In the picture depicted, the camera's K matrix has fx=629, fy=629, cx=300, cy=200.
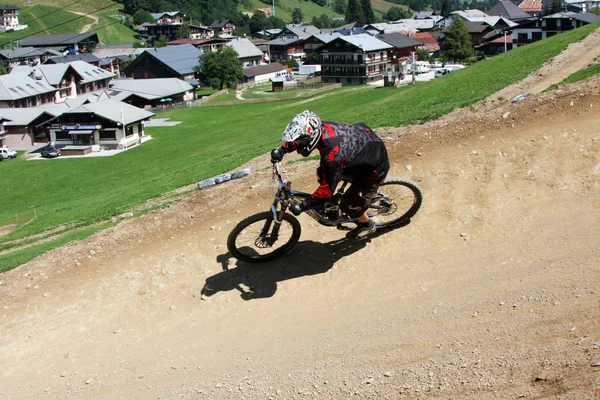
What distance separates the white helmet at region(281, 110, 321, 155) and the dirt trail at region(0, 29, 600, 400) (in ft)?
7.89

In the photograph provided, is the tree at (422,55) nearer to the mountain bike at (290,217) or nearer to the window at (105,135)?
the window at (105,135)

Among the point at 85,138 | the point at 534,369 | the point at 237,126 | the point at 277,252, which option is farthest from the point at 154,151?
the point at 534,369

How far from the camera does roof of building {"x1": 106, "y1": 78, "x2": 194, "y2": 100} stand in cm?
10425

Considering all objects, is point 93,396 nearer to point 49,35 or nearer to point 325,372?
point 325,372

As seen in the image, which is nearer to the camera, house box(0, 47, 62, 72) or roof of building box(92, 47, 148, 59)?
house box(0, 47, 62, 72)

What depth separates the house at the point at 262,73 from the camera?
427ft

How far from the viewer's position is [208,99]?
10350cm

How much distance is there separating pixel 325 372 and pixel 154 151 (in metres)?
54.4

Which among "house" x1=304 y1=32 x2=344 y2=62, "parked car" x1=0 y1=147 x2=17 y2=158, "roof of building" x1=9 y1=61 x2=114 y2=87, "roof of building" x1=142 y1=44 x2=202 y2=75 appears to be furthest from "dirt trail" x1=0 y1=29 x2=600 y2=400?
"house" x1=304 y1=32 x2=344 y2=62

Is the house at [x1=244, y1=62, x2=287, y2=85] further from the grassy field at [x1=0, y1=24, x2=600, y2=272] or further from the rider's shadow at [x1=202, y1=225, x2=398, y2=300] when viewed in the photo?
the rider's shadow at [x1=202, y1=225, x2=398, y2=300]

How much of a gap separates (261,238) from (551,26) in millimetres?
106618

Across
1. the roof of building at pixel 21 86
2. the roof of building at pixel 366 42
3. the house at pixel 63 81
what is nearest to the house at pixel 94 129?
the roof of building at pixel 21 86

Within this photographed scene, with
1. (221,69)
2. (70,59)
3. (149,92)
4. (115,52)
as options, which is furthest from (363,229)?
(115,52)

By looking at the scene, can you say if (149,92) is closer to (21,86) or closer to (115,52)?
(21,86)
